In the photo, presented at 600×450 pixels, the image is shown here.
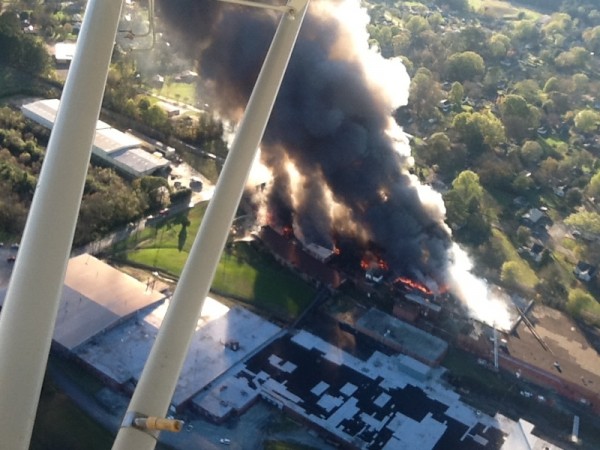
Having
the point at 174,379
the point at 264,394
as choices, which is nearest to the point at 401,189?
the point at 264,394

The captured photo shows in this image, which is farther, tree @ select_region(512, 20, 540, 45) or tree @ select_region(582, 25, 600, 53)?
tree @ select_region(582, 25, 600, 53)

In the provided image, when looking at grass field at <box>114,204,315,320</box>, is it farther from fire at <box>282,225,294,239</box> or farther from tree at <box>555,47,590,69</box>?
tree at <box>555,47,590,69</box>

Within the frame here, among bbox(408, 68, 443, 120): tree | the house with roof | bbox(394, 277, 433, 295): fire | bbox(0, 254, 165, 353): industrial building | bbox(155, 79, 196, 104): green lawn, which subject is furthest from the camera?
bbox(408, 68, 443, 120): tree

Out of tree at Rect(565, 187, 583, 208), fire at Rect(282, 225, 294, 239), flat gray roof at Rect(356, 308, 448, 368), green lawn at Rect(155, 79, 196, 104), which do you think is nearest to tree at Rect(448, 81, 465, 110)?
tree at Rect(565, 187, 583, 208)

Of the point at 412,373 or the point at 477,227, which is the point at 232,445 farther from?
the point at 477,227

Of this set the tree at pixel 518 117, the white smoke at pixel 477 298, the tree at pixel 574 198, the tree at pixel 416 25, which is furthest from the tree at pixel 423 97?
the white smoke at pixel 477 298
